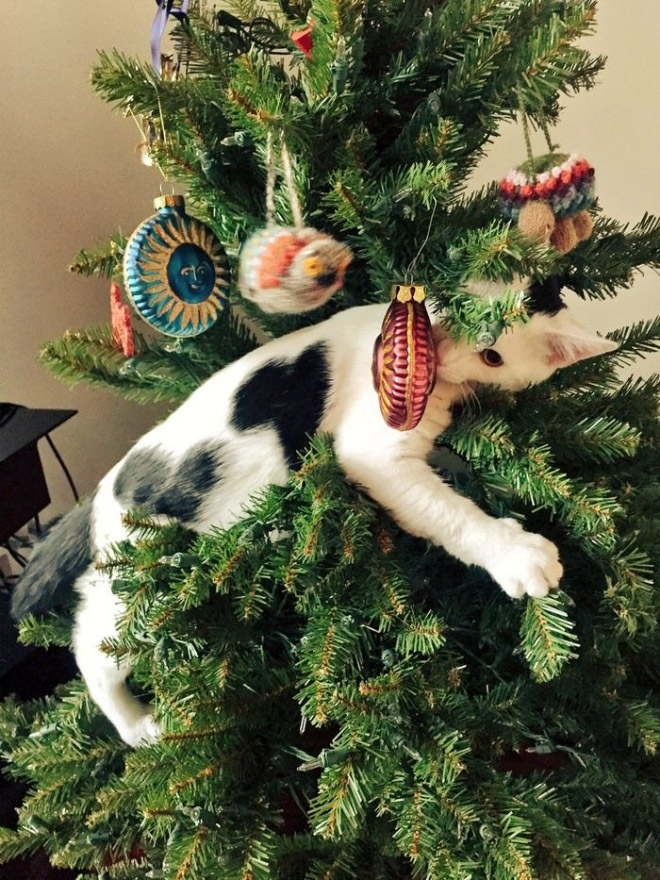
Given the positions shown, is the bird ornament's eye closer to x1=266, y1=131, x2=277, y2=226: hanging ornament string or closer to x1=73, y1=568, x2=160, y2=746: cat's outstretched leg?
x1=266, y1=131, x2=277, y2=226: hanging ornament string

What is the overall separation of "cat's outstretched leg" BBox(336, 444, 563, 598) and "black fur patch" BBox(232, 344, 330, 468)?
0.04m

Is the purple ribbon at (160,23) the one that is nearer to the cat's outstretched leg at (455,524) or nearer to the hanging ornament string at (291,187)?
the hanging ornament string at (291,187)

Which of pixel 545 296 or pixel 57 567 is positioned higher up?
pixel 545 296

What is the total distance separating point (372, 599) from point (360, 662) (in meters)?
0.05

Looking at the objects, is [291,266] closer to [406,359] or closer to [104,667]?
[406,359]

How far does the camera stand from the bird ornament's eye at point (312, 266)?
46cm

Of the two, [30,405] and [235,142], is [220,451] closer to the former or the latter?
[235,142]

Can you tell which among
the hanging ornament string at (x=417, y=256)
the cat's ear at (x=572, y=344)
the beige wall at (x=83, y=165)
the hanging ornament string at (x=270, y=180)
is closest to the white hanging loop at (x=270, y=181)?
the hanging ornament string at (x=270, y=180)

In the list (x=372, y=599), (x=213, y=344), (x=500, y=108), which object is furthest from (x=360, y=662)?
(x=500, y=108)

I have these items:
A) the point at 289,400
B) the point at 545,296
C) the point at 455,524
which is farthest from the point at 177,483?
the point at 545,296

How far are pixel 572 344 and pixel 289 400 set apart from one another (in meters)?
0.22

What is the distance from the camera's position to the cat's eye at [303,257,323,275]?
1.51ft

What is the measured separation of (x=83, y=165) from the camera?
36.2 inches

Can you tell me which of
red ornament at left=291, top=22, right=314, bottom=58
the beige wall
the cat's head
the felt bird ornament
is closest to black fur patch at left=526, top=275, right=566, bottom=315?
the cat's head
